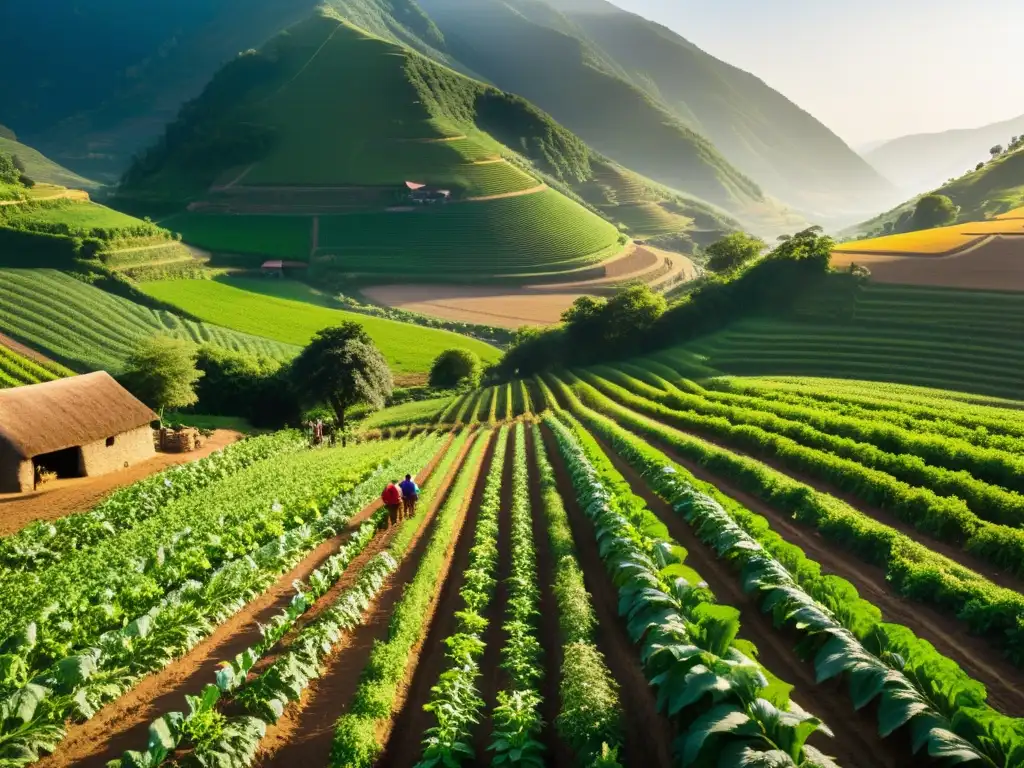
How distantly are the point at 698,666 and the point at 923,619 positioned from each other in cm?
705

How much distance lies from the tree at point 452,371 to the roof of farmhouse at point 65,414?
99.9 ft

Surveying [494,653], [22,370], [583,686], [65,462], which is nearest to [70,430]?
[65,462]

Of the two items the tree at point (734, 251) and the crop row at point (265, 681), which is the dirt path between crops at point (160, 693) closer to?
the crop row at point (265, 681)

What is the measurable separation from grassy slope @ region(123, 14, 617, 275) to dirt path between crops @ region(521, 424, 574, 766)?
100 meters

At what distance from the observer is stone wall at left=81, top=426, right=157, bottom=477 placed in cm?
3288

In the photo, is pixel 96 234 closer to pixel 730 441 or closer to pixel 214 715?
pixel 730 441

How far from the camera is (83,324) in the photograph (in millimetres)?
61125

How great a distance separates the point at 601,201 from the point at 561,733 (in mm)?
194259

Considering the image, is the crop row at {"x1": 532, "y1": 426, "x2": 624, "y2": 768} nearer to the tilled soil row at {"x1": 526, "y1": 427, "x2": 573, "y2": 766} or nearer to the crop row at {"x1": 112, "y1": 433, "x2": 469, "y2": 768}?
the tilled soil row at {"x1": 526, "y1": 427, "x2": 573, "y2": 766}

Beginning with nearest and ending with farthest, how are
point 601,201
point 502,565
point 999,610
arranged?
1. point 999,610
2. point 502,565
3. point 601,201

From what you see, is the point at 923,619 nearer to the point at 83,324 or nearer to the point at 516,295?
the point at 83,324

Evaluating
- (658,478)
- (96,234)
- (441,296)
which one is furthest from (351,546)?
(441,296)

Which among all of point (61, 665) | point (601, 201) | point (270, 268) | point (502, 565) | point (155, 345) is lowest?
point (502, 565)

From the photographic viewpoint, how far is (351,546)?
1855 centimetres
